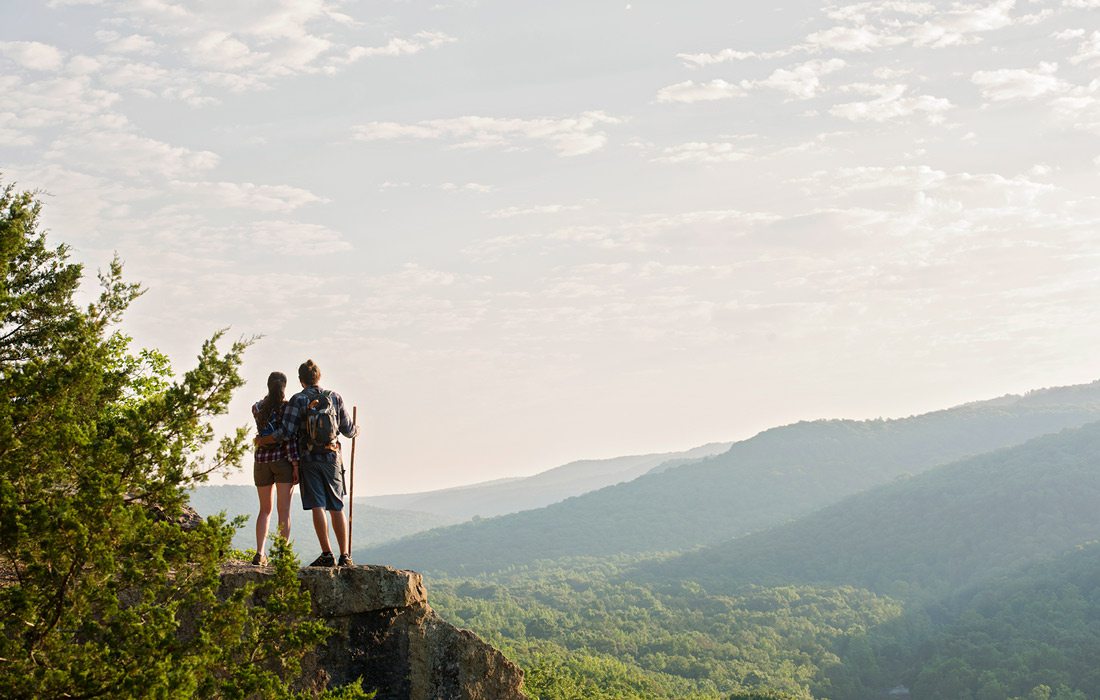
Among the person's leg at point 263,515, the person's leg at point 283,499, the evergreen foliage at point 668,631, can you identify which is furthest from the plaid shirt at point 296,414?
the evergreen foliage at point 668,631

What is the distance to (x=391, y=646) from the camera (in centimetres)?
1049

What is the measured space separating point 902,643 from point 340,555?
125 metres

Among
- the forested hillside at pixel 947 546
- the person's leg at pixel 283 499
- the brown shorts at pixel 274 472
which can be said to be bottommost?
the forested hillside at pixel 947 546

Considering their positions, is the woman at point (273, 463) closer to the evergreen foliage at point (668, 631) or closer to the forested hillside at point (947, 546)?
the evergreen foliage at point (668, 631)

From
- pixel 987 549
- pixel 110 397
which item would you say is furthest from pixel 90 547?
pixel 987 549

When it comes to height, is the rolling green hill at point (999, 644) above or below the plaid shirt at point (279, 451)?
below

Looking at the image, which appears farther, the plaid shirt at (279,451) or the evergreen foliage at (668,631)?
the evergreen foliage at (668,631)

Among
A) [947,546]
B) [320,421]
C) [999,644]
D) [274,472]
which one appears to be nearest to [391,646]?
[274,472]

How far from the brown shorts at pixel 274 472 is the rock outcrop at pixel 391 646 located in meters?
0.92

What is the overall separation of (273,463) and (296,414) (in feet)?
2.24

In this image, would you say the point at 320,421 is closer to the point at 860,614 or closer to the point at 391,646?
the point at 391,646

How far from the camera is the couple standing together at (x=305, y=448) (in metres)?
9.84

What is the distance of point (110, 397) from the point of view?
1244 centimetres

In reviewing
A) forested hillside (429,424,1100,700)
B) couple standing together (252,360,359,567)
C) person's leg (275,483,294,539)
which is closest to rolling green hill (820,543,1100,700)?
forested hillside (429,424,1100,700)
